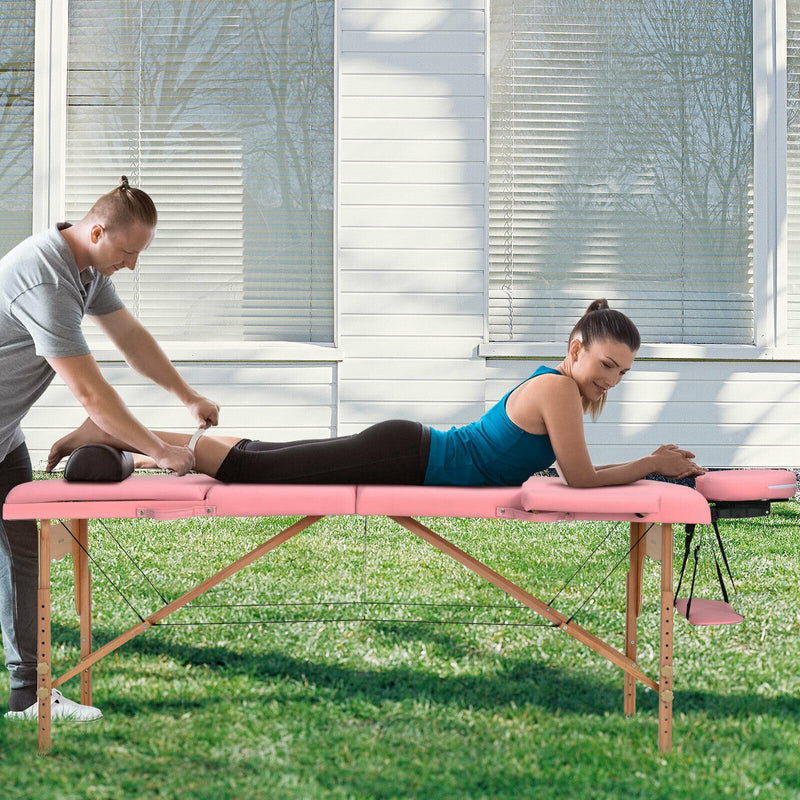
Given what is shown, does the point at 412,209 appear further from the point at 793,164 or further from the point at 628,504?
the point at 628,504

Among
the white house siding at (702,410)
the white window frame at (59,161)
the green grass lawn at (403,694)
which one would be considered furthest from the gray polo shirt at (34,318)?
the white house siding at (702,410)

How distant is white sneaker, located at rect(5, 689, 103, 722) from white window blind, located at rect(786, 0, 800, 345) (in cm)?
500

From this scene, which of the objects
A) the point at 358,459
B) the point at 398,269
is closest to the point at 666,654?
the point at 358,459

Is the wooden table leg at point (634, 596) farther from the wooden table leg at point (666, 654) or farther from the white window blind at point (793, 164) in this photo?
A: the white window blind at point (793, 164)

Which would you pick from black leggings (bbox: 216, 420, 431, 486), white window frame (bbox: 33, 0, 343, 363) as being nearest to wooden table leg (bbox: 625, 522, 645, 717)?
black leggings (bbox: 216, 420, 431, 486)

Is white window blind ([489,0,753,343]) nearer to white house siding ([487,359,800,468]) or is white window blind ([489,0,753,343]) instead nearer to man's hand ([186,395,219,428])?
white house siding ([487,359,800,468])

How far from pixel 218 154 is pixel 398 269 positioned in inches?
53.5

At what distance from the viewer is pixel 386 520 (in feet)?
15.1

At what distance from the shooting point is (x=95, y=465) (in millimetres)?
1948

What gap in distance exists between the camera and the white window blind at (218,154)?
5.64 m

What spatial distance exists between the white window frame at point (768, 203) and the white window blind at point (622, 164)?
0.08m

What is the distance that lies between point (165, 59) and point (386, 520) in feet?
10.6

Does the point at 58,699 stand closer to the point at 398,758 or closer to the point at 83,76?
the point at 398,758

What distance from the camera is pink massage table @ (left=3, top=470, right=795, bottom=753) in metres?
1.86
